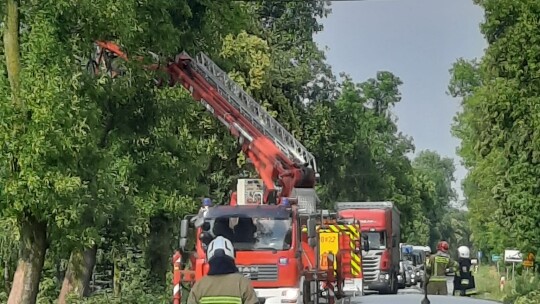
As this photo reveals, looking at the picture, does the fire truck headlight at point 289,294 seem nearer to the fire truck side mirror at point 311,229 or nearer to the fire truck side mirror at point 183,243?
the fire truck side mirror at point 311,229

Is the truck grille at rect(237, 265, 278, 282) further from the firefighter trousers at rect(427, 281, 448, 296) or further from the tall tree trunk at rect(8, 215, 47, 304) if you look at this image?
the tall tree trunk at rect(8, 215, 47, 304)

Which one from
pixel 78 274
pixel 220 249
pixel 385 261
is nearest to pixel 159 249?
pixel 78 274

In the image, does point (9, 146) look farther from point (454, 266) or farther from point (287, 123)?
point (287, 123)

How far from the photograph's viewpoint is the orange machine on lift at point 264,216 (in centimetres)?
2184

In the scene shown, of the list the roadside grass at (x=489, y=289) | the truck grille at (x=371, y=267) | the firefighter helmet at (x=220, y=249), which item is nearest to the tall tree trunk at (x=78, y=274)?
the roadside grass at (x=489, y=289)

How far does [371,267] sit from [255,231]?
18971mm

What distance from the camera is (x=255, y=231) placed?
72.1 feet

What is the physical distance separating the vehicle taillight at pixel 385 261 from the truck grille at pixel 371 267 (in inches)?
5.8

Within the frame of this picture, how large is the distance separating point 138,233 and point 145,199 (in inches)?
98.7

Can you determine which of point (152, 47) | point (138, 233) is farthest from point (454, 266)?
point (138, 233)

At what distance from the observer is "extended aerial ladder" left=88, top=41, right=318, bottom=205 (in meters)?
27.8

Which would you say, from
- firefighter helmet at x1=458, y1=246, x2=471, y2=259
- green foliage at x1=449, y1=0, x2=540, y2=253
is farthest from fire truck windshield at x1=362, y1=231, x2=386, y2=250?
firefighter helmet at x1=458, y1=246, x2=471, y2=259

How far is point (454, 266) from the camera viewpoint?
22594 mm

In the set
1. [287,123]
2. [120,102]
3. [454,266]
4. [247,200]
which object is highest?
[287,123]
